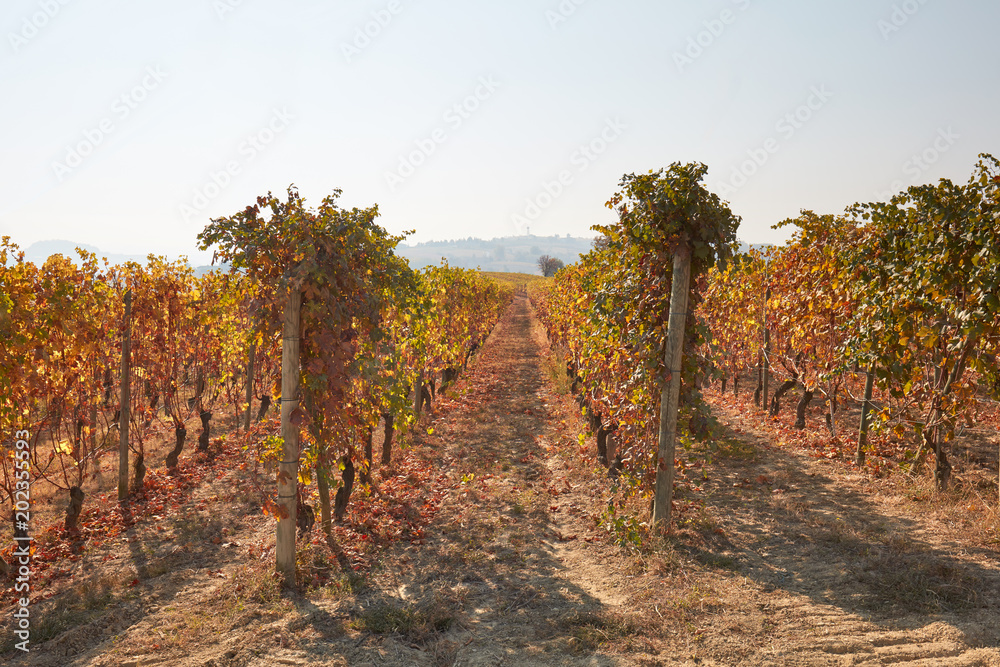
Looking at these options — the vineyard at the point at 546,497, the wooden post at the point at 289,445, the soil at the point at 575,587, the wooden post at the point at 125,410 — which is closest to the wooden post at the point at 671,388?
the vineyard at the point at 546,497

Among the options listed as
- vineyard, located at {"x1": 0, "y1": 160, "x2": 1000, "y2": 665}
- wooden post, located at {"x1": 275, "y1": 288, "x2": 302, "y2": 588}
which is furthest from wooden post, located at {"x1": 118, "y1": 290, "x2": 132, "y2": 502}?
wooden post, located at {"x1": 275, "y1": 288, "x2": 302, "y2": 588}

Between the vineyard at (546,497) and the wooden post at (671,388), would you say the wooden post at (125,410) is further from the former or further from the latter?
the wooden post at (671,388)

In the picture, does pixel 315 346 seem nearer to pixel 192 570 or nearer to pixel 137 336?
pixel 192 570

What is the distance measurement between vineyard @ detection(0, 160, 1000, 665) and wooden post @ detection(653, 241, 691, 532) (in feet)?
0.10

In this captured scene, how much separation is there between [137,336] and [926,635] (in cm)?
970

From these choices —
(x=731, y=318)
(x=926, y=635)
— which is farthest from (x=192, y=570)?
(x=731, y=318)

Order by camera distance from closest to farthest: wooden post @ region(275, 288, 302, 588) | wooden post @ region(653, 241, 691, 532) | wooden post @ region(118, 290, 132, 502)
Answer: wooden post @ region(275, 288, 302, 588) → wooden post @ region(653, 241, 691, 532) → wooden post @ region(118, 290, 132, 502)

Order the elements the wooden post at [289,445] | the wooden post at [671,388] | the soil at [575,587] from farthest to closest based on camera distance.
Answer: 1. the wooden post at [671,388]
2. the wooden post at [289,445]
3. the soil at [575,587]

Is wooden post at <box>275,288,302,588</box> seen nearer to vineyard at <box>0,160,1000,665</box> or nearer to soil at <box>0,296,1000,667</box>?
vineyard at <box>0,160,1000,665</box>

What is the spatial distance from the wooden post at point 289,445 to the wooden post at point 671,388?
11.4ft

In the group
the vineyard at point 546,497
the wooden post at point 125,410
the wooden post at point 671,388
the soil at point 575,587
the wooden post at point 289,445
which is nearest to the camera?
the soil at point 575,587

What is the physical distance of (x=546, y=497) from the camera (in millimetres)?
6930

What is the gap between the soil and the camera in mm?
3727

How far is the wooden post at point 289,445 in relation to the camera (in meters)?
4.67
